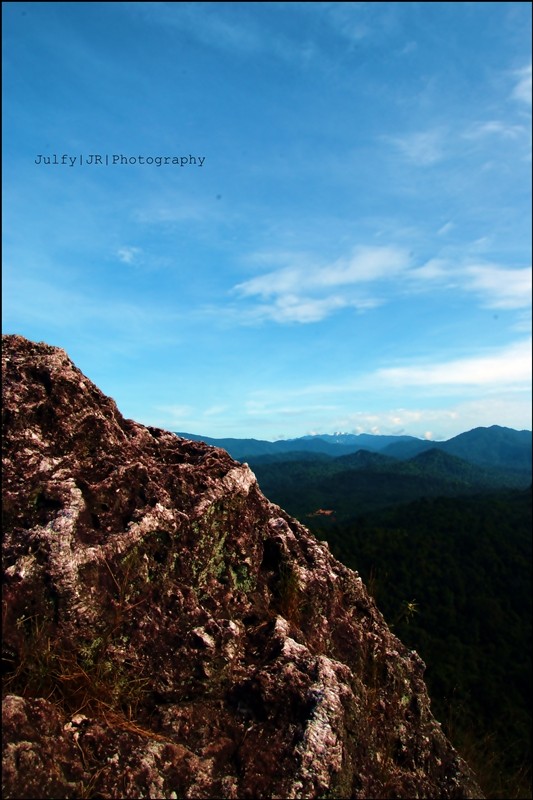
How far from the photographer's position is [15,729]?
3.41 metres

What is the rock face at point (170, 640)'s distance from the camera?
3758 mm

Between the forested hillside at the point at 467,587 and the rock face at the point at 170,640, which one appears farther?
the forested hillside at the point at 467,587

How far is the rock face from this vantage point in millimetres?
3758

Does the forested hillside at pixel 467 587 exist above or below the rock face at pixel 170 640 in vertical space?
below

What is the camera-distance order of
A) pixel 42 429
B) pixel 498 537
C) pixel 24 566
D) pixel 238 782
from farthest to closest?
pixel 498 537 < pixel 42 429 < pixel 24 566 < pixel 238 782

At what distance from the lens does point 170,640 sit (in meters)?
4.48

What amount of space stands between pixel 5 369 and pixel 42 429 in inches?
28.5

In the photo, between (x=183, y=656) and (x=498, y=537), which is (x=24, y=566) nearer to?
(x=183, y=656)

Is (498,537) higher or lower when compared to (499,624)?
higher

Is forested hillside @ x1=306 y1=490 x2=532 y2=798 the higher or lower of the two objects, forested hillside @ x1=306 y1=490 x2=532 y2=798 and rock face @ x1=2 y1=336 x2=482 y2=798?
the lower

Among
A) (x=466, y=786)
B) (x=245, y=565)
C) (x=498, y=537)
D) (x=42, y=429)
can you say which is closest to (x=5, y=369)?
(x=42, y=429)

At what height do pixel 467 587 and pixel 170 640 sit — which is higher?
pixel 170 640

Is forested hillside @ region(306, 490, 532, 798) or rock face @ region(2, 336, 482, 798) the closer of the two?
rock face @ region(2, 336, 482, 798)

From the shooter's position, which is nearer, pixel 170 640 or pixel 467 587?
pixel 170 640
